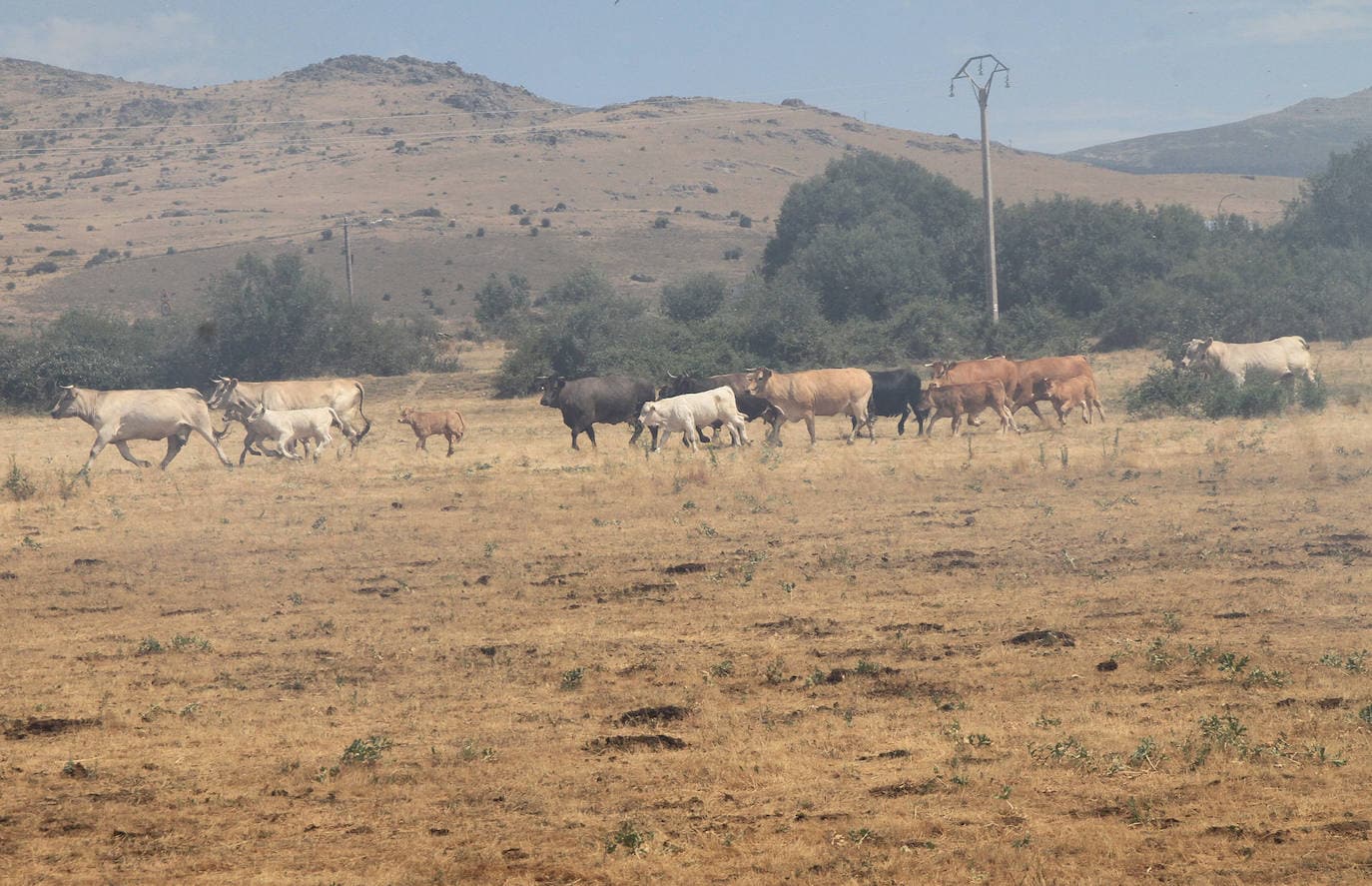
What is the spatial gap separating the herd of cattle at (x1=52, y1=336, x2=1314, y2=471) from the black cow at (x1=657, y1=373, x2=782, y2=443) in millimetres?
24

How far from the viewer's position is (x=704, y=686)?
8977 mm

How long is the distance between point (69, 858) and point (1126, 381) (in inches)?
1106

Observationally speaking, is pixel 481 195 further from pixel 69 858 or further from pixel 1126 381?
pixel 69 858

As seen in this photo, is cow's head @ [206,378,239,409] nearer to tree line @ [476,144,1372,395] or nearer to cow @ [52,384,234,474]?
cow @ [52,384,234,474]

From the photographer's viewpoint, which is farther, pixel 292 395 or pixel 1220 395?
pixel 292 395

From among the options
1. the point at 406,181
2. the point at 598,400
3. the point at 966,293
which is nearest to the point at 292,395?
the point at 598,400

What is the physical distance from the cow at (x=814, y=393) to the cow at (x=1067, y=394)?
10.2ft

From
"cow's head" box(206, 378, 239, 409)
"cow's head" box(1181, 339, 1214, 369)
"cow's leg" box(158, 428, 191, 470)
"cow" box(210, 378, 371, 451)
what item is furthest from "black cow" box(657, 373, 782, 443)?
"cow's head" box(1181, 339, 1214, 369)

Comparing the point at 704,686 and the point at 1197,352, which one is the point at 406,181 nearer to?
the point at 1197,352

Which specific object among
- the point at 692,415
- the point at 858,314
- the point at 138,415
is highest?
the point at 858,314

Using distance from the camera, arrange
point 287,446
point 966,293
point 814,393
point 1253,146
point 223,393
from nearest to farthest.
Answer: point 287,446 < point 814,393 < point 223,393 < point 966,293 < point 1253,146

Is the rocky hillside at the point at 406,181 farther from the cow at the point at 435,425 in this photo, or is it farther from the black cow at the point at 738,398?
the cow at the point at 435,425

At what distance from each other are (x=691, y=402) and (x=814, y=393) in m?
2.50

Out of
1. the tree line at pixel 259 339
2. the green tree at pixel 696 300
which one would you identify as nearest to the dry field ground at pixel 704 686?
the tree line at pixel 259 339
